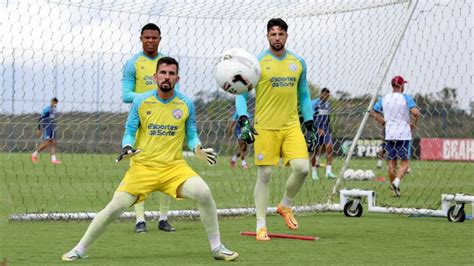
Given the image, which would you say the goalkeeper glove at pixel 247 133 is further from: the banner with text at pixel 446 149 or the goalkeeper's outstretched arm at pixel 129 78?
the banner with text at pixel 446 149

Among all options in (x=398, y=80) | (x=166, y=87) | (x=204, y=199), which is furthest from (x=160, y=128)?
(x=398, y=80)

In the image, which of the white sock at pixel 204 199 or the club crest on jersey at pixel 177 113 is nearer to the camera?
the white sock at pixel 204 199

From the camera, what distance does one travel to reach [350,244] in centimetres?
978

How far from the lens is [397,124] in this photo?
16469 millimetres

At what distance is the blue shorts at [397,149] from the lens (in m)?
16.8

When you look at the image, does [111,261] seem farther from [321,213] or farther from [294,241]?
[321,213]

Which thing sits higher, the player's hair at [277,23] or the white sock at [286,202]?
the player's hair at [277,23]

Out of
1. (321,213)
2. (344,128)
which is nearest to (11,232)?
(321,213)

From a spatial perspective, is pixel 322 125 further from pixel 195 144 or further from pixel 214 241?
pixel 214 241

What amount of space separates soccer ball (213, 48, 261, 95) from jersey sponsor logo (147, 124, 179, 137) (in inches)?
31.3

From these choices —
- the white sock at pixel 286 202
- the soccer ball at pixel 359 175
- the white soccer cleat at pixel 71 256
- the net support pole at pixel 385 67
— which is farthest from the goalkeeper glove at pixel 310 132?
the soccer ball at pixel 359 175

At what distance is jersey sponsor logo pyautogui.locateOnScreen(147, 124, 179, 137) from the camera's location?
29.2ft

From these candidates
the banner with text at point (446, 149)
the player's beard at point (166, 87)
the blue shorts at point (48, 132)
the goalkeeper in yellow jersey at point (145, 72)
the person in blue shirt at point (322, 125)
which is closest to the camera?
the player's beard at point (166, 87)

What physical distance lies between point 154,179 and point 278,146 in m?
2.26
